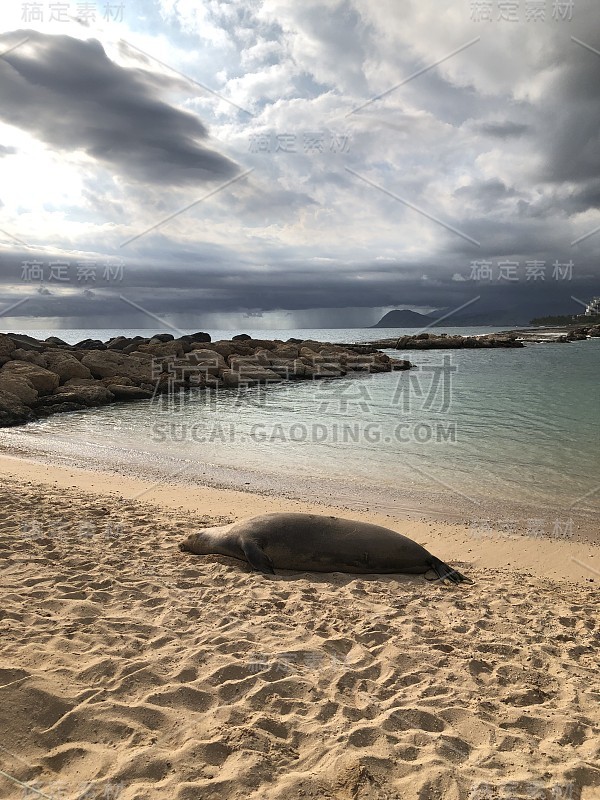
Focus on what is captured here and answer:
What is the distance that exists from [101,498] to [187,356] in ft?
80.1

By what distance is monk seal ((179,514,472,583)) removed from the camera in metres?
6.28

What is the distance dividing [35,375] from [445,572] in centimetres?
2086

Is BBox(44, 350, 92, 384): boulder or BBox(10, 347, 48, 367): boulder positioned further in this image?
BBox(10, 347, 48, 367): boulder

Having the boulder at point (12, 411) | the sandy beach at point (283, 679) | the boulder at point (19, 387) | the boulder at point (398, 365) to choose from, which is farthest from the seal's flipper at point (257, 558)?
the boulder at point (398, 365)

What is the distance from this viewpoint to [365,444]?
14859 mm

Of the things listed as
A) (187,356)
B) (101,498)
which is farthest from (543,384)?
(101,498)

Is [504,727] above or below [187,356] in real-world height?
below

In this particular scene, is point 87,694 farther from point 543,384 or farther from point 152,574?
point 543,384

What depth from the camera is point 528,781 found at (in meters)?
2.90

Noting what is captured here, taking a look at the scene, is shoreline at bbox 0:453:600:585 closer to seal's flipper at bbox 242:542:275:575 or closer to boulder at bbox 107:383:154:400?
seal's flipper at bbox 242:542:275:575

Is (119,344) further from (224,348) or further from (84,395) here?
(84,395)

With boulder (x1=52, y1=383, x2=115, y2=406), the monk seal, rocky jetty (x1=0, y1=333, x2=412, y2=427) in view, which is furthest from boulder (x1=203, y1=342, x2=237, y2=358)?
the monk seal

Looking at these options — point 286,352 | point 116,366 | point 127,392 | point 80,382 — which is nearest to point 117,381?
point 127,392

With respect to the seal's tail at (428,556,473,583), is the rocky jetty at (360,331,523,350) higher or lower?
higher
